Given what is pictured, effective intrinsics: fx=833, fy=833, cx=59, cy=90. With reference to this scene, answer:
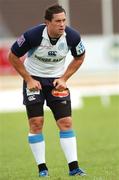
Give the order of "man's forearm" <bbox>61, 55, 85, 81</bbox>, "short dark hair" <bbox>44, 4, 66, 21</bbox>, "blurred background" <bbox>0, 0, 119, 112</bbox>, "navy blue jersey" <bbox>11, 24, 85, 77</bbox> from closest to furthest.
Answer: "short dark hair" <bbox>44, 4, 66, 21</bbox>, "navy blue jersey" <bbox>11, 24, 85, 77</bbox>, "man's forearm" <bbox>61, 55, 85, 81</bbox>, "blurred background" <bbox>0, 0, 119, 112</bbox>

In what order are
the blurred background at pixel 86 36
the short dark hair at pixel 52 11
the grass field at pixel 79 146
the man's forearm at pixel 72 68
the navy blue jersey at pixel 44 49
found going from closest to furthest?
the short dark hair at pixel 52 11, the navy blue jersey at pixel 44 49, the man's forearm at pixel 72 68, the grass field at pixel 79 146, the blurred background at pixel 86 36

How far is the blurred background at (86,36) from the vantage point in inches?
1305

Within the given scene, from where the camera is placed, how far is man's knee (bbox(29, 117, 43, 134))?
10.2 metres

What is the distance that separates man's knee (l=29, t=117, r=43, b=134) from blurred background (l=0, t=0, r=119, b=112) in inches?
744

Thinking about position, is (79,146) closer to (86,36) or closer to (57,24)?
(57,24)

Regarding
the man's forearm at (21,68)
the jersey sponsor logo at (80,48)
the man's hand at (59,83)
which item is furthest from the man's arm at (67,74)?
the man's forearm at (21,68)

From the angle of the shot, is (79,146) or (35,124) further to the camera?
(79,146)

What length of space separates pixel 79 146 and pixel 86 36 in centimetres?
2092

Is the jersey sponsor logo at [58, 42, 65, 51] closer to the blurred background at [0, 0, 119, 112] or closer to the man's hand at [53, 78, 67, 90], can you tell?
the man's hand at [53, 78, 67, 90]

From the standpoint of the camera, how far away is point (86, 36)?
3588cm

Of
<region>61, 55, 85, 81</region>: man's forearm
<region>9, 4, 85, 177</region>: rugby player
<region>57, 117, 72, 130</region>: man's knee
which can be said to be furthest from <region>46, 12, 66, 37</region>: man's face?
<region>57, 117, 72, 130</region>: man's knee

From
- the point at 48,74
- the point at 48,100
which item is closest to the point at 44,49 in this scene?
the point at 48,74

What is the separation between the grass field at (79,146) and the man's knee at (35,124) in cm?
58

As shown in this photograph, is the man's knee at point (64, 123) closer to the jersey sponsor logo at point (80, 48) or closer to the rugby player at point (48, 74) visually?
the rugby player at point (48, 74)
